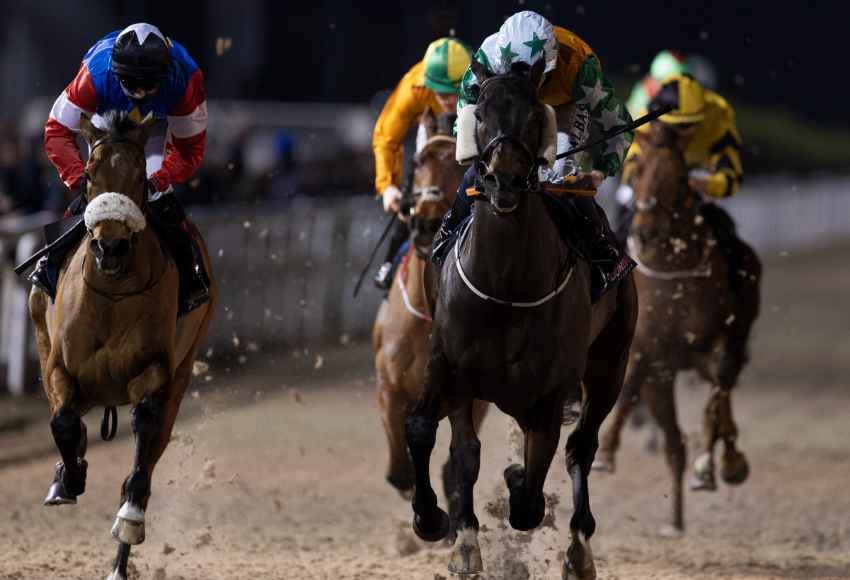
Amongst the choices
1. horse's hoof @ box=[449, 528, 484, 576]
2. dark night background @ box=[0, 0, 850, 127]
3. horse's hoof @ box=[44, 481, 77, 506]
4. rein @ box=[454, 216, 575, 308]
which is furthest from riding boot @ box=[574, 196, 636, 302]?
dark night background @ box=[0, 0, 850, 127]

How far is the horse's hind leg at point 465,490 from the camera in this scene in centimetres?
616

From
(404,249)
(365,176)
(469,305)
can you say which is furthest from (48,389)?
(365,176)

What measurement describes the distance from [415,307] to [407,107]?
103 centimetres

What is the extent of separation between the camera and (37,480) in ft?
32.4

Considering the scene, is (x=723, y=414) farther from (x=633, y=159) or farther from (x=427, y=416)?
(x=427, y=416)

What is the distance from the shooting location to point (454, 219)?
655 centimetres

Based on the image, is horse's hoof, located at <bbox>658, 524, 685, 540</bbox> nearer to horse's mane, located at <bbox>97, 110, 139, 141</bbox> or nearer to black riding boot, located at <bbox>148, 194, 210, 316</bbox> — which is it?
black riding boot, located at <bbox>148, 194, 210, 316</bbox>

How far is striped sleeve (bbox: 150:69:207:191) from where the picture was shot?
6965 millimetres

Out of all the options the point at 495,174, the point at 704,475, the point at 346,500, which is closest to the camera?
the point at 495,174

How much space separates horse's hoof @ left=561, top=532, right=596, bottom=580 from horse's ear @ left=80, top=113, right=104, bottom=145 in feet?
7.85

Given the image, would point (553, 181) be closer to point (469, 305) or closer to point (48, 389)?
point (469, 305)

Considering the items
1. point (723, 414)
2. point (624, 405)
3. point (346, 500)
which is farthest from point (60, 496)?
point (723, 414)

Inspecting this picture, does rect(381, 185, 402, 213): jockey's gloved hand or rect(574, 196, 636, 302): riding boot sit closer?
rect(574, 196, 636, 302): riding boot

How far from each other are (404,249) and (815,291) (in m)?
18.0
